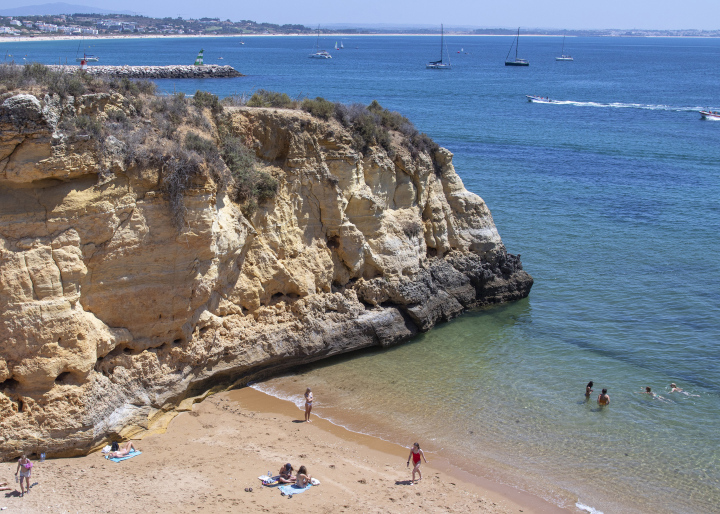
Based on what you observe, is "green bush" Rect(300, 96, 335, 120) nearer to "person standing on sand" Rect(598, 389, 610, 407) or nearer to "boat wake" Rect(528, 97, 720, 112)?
"person standing on sand" Rect(598, 389, 610, 407)

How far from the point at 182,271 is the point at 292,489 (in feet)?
18.3

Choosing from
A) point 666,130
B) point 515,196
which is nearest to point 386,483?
point 515,196

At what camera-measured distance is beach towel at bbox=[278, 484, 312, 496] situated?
13.1 m

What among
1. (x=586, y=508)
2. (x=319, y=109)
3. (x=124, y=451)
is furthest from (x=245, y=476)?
(x=319, y=109)

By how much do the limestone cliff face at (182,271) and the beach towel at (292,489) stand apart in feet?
12.0

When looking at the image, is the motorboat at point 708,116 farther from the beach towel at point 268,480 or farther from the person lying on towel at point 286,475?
the beach towel at point 268,480

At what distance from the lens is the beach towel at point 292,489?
13113 mm

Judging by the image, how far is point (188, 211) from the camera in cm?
1505

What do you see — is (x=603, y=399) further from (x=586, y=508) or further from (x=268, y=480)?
(x=268, y=480)

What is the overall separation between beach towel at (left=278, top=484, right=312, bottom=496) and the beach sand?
12 cm

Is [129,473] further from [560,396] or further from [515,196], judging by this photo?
[515,196]

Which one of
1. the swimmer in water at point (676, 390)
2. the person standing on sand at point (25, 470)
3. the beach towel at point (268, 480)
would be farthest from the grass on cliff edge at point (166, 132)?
the swimmer in water at point (676, 390)

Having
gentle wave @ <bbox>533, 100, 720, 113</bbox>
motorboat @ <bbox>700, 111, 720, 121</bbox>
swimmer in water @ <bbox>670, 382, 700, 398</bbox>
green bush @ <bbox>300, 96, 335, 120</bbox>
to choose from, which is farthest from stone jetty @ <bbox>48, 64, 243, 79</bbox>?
swimmer in water @ <bbox>670, 382, 700, 398</bbox>

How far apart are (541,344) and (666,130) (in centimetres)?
4519
